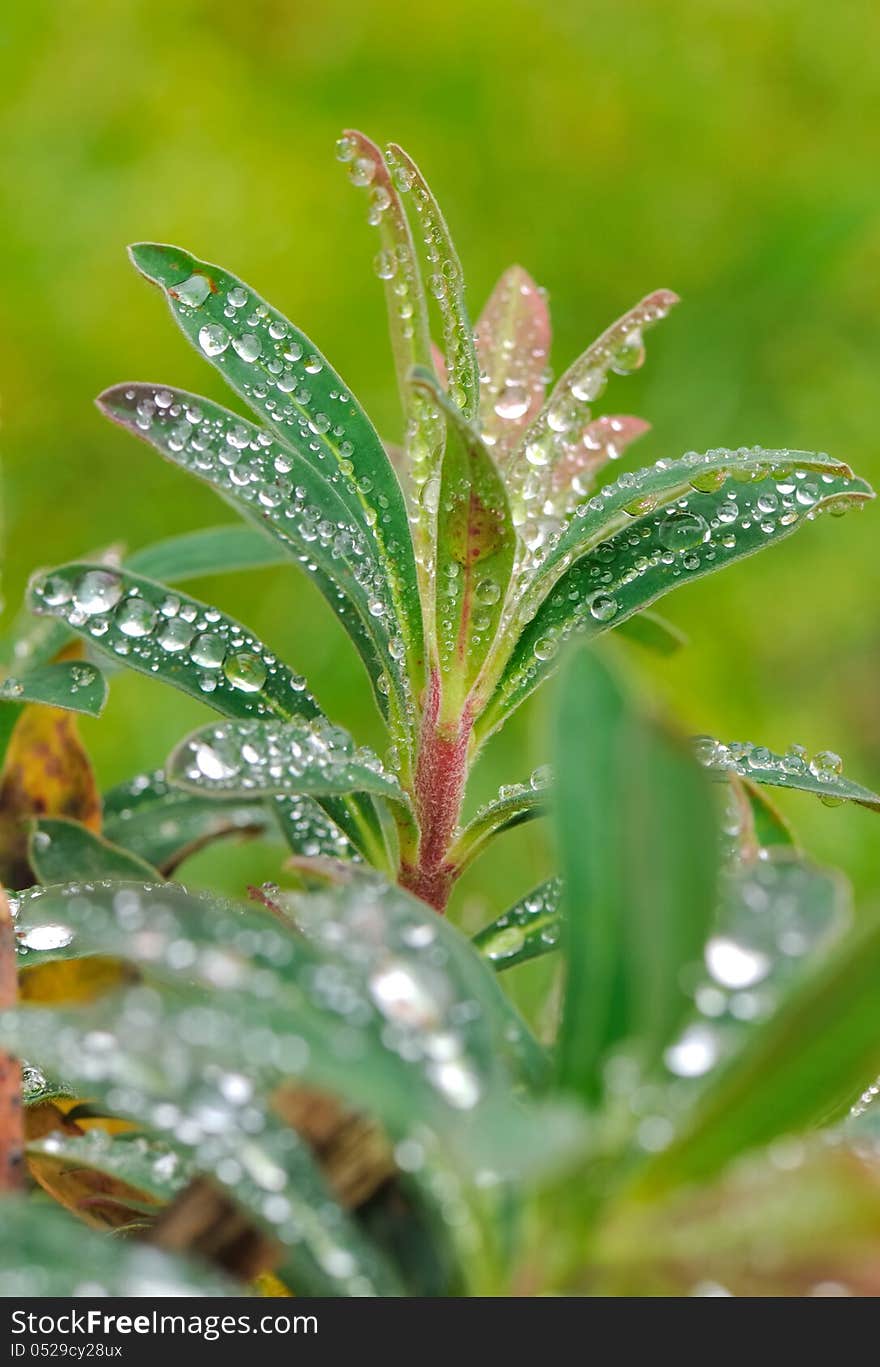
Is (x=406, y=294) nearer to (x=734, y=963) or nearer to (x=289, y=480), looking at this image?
(x=289, y=480)

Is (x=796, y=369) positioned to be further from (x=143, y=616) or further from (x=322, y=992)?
(x=322, y=992)

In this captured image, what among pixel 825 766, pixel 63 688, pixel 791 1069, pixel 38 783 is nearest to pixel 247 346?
pixel 63 688

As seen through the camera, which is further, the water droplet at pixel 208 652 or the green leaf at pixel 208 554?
the green leaf at pixel 208 554

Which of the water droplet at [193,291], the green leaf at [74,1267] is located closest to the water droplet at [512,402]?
the water droplet at [193,291]

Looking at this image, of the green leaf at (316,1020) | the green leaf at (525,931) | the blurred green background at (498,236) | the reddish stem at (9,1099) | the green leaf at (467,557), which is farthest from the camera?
the blurred green background at (498,236)

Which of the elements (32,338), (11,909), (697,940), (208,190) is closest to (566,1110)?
(697,940)

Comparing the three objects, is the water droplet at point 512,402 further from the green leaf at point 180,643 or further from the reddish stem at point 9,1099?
the reddish stem at point 9,1099

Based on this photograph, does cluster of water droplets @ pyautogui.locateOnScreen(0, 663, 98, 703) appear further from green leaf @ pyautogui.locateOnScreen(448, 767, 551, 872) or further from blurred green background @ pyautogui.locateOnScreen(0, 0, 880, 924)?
blurred green background @ pyautogui.locateOnScreen(0, 0, 880, 924)
